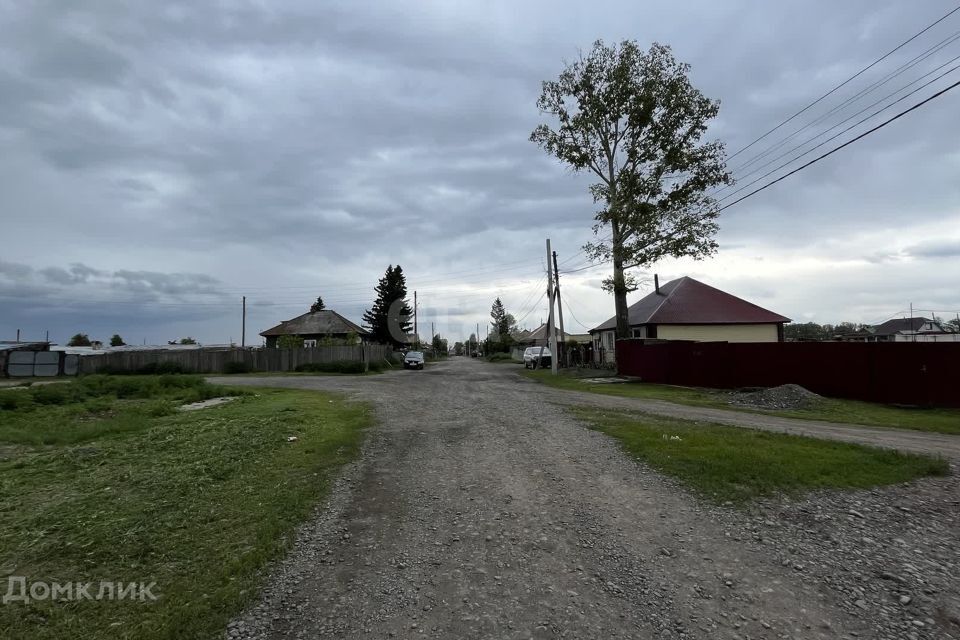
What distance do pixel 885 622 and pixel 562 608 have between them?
6.66 ft

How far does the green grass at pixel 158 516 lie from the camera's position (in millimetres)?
3154

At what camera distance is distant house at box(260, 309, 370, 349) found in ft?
168

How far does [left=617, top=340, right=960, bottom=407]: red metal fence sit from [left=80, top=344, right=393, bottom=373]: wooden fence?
23863 mm

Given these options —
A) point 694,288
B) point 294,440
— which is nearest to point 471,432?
point 294,440

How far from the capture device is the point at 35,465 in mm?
6992

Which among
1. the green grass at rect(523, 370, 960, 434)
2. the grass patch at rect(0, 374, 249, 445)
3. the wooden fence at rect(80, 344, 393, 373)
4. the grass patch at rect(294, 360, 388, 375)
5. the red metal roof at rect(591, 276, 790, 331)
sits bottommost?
the green grass at rect(523, 370, 960, 434)

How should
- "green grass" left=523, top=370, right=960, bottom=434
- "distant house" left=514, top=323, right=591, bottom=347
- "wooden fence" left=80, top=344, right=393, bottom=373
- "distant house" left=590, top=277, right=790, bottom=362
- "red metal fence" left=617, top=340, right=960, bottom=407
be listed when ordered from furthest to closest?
1. "distant house" left=514, top=323, right=591, bottom=347
2. "wooden fence" left=80, top=344, right=393, bottom=373
3. "distant house" left=590, top=277, right=790, bottom=362
4. "red metal fence" left=617, top=340, right=960, bottom=407
5. "green grass" left=523, top=370, right=960, bottom=434

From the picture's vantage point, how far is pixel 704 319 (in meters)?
29.8

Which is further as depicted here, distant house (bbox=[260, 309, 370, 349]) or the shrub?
distant house (bbox=[260, 309, 370, 349])

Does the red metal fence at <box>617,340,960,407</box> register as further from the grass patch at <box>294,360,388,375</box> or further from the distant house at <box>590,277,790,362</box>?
the grass patch at <box>294,360,388,375</box>

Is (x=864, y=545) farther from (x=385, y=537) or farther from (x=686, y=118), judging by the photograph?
(x=686, y=118)

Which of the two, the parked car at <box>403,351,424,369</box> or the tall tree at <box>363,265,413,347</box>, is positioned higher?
the tall tree at <box>363,265,413,347</box>

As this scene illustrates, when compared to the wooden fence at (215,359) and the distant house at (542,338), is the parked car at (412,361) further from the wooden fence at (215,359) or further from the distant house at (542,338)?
the distant house at (542,338)

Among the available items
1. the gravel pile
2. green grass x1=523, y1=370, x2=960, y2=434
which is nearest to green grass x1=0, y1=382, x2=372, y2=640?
green grass x1=523, y1=370, x2=960, y2=434
